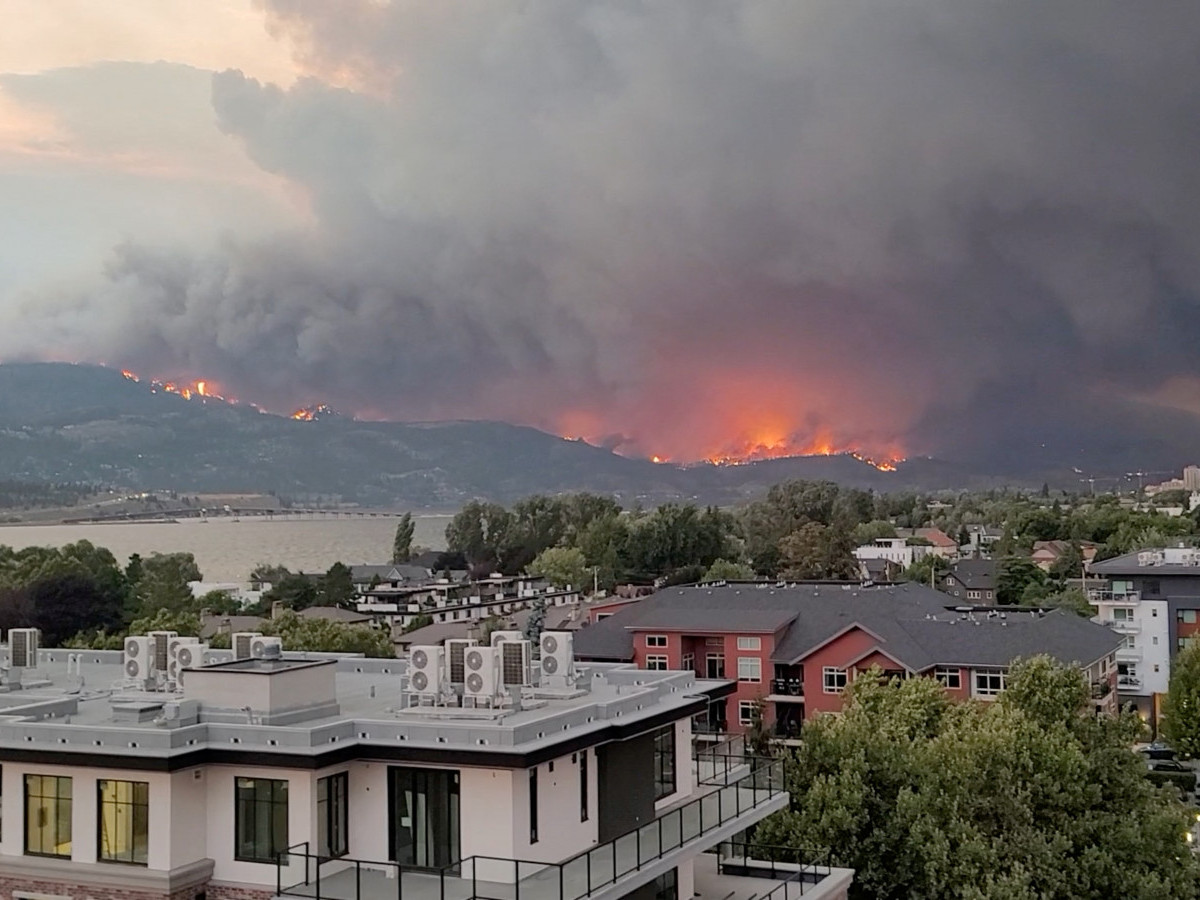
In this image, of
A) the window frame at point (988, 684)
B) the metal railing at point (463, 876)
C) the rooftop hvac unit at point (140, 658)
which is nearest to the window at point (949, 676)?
the window frame at point (988, 684)

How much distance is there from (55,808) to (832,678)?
45.8 meters

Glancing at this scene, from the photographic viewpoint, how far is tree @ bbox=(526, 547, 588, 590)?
143 metres

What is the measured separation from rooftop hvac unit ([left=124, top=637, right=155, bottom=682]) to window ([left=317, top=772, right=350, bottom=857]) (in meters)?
5.71

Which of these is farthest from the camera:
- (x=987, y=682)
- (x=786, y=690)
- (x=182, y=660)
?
(x=786, y=690)

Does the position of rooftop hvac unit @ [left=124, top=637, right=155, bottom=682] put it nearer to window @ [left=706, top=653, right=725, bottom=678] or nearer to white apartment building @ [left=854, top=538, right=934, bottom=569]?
window @ [left=706, top=653, right=725, bottom=678]

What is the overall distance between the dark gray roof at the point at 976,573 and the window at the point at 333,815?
4296 inches

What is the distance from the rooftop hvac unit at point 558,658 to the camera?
24.4 meters

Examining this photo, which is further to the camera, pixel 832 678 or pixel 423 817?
pixel 832 678

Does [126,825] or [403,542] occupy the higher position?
[403,542]

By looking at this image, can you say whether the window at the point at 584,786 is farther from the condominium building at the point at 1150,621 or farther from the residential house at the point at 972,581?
the residential house at the point at 972,581

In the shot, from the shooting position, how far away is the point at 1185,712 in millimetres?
56969

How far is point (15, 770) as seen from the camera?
65.9 ft

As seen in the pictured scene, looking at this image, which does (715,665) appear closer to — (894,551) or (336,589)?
(336,589)

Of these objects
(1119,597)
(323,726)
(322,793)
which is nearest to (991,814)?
(322,793)
